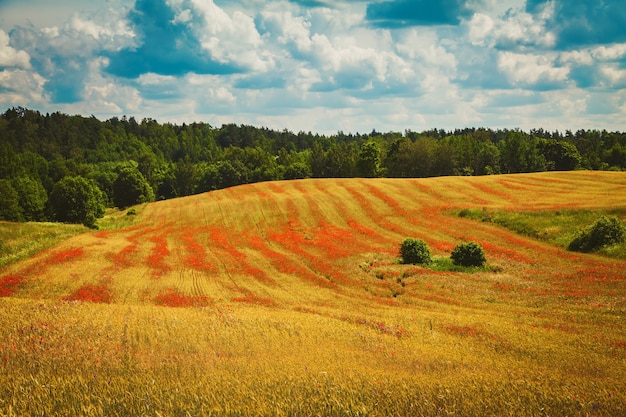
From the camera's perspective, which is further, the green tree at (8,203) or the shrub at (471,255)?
the green tree at (8,203)

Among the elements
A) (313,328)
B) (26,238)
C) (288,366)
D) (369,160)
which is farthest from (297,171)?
(288,366)

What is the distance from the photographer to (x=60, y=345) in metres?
13.4

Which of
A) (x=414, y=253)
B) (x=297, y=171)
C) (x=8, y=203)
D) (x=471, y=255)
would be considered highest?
(x=297, y=171)

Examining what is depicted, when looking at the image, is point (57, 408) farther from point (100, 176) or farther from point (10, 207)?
point (100, 176)

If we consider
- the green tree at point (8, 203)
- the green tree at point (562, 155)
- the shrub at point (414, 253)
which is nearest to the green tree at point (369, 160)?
the green tree at point (562, 155)

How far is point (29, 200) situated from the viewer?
9975cm

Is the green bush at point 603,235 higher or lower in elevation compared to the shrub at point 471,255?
higher

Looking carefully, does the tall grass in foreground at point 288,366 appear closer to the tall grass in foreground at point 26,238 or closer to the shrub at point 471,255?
the shrub at point 471,255

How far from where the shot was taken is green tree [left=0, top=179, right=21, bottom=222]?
296ft

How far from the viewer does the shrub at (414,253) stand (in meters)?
38.6

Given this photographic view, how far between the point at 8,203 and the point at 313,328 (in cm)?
9889

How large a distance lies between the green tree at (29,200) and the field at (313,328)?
59.5 m

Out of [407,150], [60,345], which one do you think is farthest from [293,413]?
[407,150]

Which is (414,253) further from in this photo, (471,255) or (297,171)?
(297,171)
